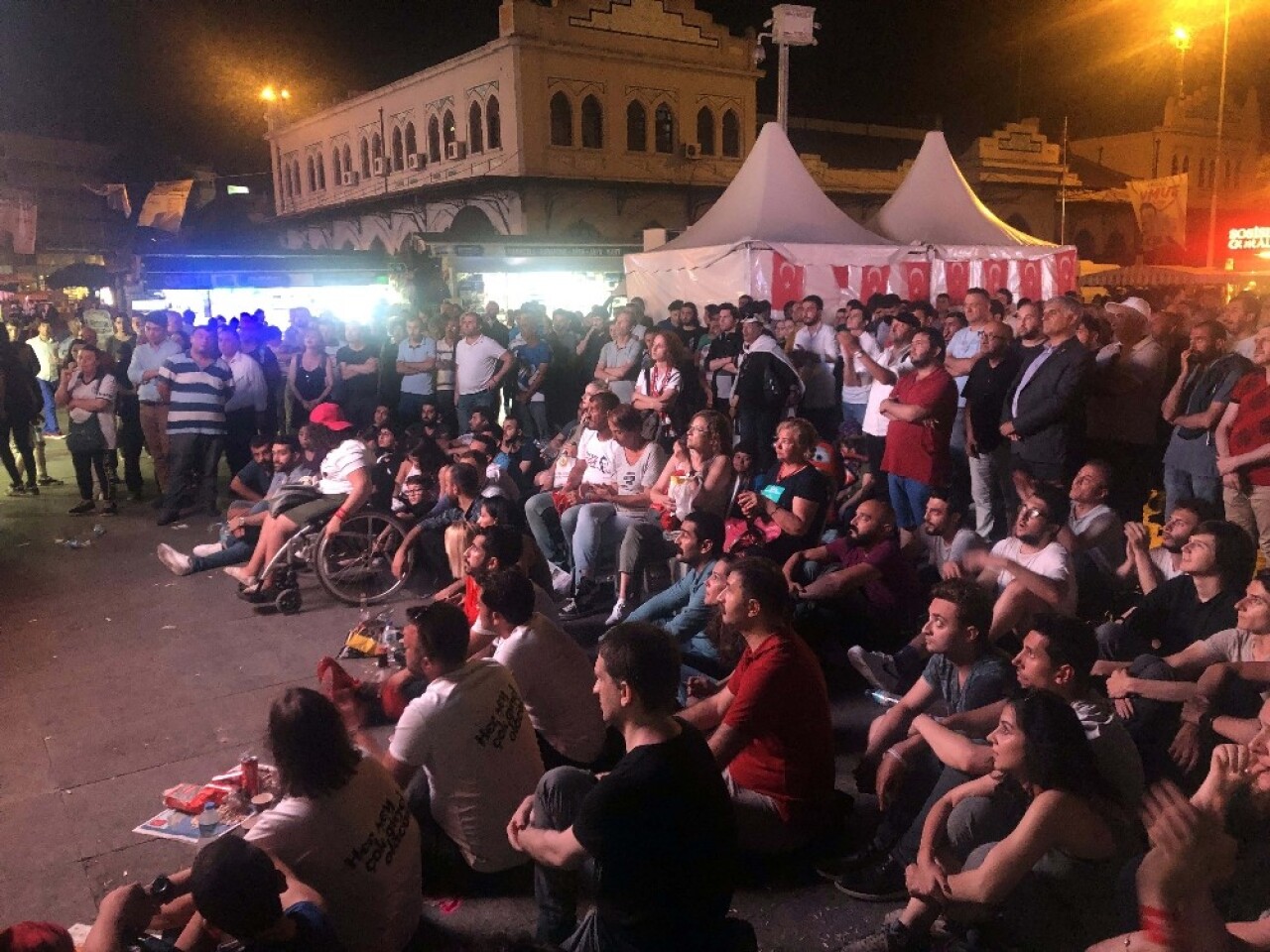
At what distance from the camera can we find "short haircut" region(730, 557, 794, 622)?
142 inches

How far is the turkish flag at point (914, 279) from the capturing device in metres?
13.9

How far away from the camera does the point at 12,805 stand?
441 centimetres

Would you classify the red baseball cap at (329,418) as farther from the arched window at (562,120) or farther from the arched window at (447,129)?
the arched window at (447,129)

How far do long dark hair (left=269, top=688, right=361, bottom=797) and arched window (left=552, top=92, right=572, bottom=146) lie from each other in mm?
28480

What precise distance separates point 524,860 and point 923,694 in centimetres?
172

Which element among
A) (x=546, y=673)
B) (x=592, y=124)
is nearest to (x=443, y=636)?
(x=546, y=673)

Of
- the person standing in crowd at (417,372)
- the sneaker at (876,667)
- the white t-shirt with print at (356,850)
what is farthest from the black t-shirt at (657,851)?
the person standing in crowd at (417,372)

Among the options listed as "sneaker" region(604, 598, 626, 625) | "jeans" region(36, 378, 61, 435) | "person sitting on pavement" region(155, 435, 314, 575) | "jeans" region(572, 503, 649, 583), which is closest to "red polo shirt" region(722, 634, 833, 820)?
"sneaker" region(604, 598, 626, 625)

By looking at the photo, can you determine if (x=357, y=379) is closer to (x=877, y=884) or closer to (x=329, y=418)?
(x=329, y=418)

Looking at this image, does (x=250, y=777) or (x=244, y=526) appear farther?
(x=244, y=526)

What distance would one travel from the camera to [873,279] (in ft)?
45.1

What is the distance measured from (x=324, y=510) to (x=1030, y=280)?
475 inches

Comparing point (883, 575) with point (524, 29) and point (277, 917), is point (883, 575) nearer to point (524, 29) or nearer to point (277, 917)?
point (277, 917)

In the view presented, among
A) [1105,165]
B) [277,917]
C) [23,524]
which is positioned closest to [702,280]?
[23,524]
